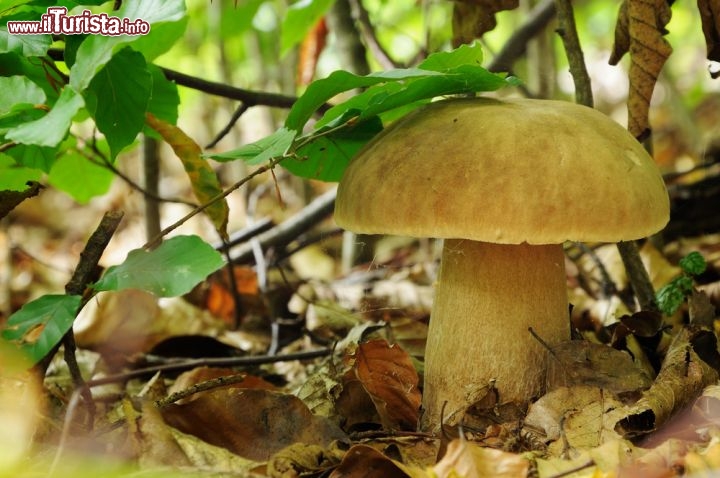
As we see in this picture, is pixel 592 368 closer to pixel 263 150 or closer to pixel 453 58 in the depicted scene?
pixel 453 58

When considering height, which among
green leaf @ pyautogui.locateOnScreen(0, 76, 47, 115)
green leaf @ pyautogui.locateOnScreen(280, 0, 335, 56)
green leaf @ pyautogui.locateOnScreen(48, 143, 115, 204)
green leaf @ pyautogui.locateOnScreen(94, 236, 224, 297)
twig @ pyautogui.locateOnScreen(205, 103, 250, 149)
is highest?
green leaf @ pyautogui.locateOnScreen(280, 0, 335, 56)

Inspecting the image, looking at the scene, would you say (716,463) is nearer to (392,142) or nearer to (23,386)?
(392,142)

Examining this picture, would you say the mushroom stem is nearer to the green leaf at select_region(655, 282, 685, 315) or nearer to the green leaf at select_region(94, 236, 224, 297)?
the green leaf at select_region(655, 282, 685, 315)

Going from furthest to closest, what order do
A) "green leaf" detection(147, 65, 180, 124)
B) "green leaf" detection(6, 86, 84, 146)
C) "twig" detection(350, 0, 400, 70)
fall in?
1. "twig" detection(350, 0, 400, 70)
2. "green leaf" detection(147, 65, 180, 124)
3. "green leaf" detection(6, 86, 84, 146)

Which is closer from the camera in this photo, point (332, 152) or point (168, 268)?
point (168, 268)

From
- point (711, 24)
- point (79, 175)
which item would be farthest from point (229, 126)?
point (711, 24)

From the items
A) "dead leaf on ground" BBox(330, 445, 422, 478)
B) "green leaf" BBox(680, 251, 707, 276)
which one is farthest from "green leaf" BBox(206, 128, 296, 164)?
"green leaf" BBox(680, 251, 707, 276)
